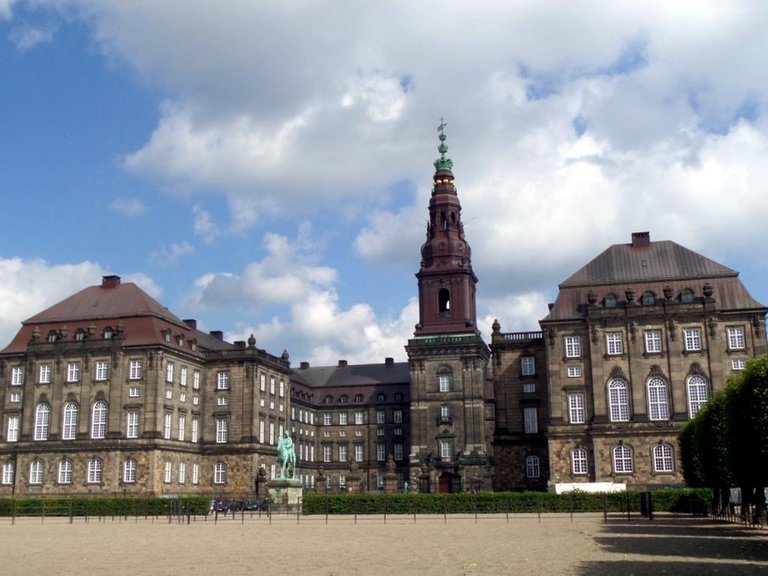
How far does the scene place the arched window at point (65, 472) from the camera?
83.2 meters

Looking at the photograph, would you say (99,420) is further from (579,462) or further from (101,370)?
(579,462)

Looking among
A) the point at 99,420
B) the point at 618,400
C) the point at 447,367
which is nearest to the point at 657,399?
the point at 618,400

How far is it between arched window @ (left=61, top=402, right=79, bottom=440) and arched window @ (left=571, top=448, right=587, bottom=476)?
150 ft

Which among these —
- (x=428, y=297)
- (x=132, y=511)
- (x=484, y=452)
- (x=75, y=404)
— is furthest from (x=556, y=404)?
(x=75, y=404)

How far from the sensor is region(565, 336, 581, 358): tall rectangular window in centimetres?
7750

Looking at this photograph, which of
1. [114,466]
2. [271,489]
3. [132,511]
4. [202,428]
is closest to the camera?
[132,511]

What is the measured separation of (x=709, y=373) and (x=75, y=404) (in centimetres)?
5708

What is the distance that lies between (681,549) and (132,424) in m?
62.7

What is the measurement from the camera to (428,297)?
100 m

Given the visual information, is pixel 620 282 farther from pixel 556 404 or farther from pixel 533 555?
pixel 533 555

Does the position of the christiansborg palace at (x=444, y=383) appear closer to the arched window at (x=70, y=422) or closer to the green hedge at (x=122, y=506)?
the arched window at (x=70, y=422)

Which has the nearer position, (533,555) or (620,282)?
(533,555)

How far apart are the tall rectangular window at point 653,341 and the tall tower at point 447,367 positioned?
23748mm

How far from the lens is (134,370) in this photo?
277ft
